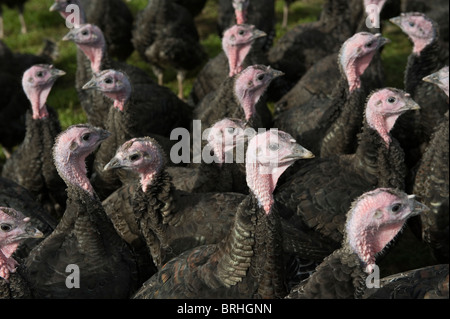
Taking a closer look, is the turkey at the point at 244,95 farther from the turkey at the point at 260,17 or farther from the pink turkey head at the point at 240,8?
the turkey at the point at 260,17

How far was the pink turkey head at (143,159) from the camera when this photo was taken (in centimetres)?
493

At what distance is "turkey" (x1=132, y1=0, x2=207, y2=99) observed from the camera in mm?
8703

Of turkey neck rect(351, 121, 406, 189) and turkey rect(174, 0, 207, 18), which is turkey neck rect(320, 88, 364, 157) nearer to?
turkey neck rect(351, 121, 406, 189)

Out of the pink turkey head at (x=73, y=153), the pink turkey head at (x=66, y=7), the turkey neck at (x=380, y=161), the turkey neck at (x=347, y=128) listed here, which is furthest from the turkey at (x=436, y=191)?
the pink turkey head at (x=66, y=7)

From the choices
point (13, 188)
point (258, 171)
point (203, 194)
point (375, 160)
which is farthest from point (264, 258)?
point (13, 188)

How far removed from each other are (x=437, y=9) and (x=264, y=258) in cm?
618

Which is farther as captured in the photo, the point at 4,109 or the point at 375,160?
the point at 4,109

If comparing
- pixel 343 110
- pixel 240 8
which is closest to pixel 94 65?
pixel 240 8

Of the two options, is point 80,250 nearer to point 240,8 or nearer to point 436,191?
point 436,191

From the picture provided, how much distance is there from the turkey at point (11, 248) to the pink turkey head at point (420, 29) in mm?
4530

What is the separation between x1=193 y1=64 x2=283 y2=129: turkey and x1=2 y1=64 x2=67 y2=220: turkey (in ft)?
5.68

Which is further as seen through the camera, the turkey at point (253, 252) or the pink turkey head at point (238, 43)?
the pink turkey head at point (238, 43)
